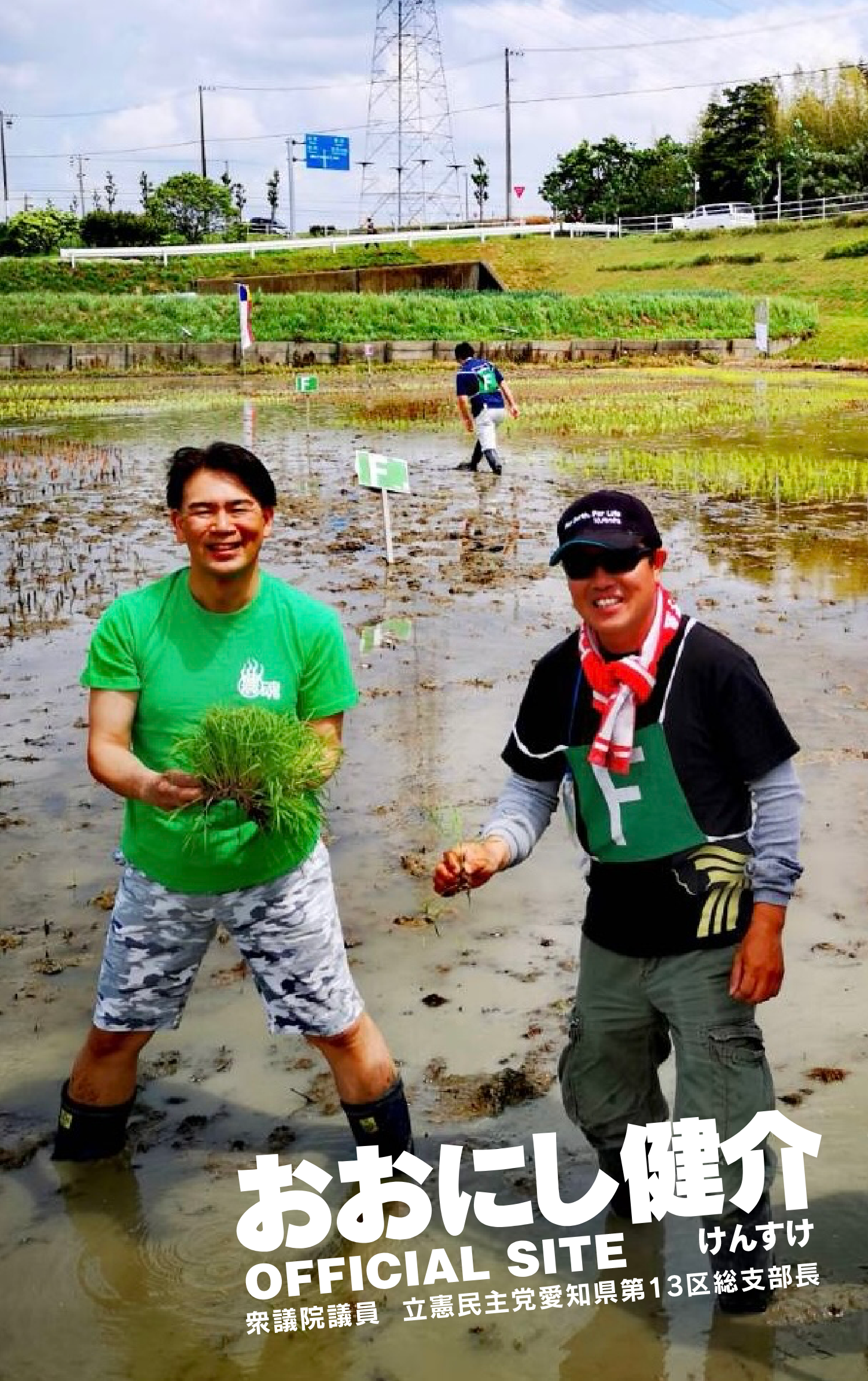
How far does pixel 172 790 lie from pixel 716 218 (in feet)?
235

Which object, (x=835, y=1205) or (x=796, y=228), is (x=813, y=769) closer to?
(x=835, y=1205)

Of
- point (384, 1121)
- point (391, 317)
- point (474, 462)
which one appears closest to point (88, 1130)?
point (384, 1121)

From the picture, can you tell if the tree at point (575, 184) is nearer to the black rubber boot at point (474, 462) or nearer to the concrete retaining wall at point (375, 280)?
the concrete retaining wall at point (375, 280)

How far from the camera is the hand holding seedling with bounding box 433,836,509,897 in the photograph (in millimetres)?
3043

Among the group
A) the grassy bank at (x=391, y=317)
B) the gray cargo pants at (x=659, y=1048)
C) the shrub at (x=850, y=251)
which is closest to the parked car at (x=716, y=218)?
the shrub at (x=850, y=251)

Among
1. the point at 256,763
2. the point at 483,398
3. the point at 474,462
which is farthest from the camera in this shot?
the point at 474,462

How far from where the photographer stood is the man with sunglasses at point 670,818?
9.47ft

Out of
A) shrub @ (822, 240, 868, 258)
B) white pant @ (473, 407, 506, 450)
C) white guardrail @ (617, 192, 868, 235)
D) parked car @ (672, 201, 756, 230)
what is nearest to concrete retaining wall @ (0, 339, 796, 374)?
shrub @ (822, 240, 868, 258)

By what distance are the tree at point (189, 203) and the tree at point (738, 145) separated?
94.1 feet

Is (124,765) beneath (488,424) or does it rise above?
beneath

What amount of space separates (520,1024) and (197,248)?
175ft

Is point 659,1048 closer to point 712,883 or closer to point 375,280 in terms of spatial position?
point 712,883

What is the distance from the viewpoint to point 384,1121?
11.9ft

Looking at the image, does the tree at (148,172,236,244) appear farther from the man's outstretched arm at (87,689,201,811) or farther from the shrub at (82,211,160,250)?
the man's outstretched arm at (87,689,201,811)
